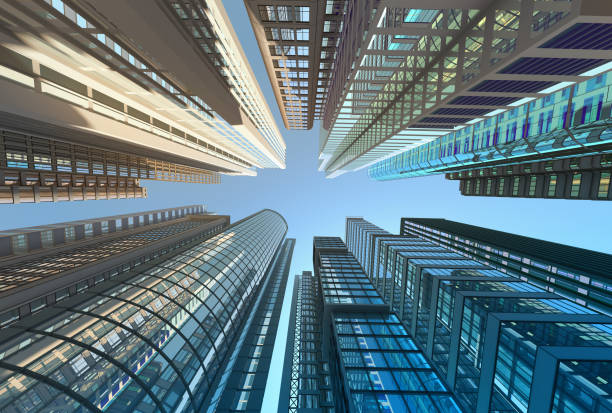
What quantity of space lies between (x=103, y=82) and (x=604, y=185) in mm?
83749

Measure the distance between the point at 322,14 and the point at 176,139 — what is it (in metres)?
26.1

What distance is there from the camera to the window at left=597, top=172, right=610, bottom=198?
42938 millimetres

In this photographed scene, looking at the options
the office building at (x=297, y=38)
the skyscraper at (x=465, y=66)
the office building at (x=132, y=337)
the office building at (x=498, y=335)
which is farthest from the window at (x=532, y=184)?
the office building at (x=132, y=337)

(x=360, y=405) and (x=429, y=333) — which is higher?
(x=429, y=333)

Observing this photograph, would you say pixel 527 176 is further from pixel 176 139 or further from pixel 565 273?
pixel 176 139

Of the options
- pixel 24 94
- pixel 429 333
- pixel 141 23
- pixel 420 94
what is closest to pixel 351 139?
pixel 420 94

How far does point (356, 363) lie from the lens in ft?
69.1

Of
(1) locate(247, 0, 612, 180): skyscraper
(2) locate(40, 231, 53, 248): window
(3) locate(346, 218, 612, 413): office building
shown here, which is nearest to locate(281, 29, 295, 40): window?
(1) locate(247, 0, 612, 180): skyscraper

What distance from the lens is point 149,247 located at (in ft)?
126

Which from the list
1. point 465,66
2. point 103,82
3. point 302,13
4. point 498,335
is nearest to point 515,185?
point 465,66

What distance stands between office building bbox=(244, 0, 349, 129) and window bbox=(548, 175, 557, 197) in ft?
209

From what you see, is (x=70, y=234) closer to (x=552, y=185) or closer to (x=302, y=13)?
(x=302, y=13)

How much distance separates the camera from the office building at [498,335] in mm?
10602

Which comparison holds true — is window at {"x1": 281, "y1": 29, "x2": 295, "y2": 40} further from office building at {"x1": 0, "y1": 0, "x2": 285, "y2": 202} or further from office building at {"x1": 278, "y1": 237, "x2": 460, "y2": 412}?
office building at {"x1": 278, "y1": 237, "x2": 460, "y2": 412}
